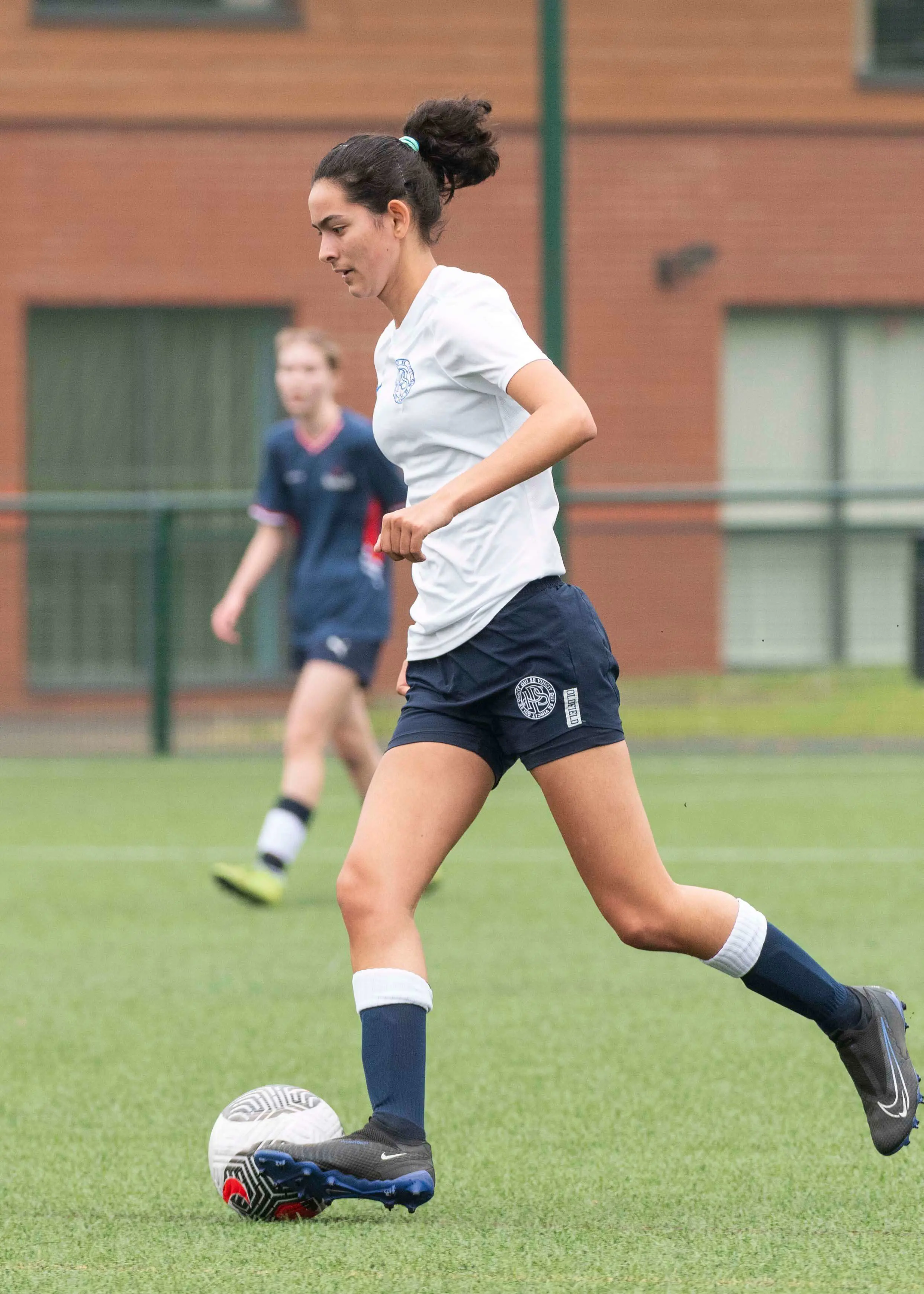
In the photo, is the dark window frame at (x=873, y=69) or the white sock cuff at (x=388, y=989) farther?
the dark window frame at (x=873, y=69)

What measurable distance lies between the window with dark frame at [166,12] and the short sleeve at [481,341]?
14780 mm

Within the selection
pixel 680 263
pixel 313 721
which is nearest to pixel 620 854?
pixel 313 721

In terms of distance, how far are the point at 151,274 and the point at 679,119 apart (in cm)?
483

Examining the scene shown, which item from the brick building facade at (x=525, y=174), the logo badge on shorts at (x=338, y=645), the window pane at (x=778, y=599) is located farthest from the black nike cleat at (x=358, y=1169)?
A: the brick building facade at (x=525, y=174)

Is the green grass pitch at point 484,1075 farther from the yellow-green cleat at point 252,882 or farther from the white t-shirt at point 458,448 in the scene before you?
the white t-shirt at point 458,448

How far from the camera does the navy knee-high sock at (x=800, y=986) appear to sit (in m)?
4.04

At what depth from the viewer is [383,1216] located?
3834 millimetres

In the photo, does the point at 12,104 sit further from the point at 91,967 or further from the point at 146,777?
the point at 91,967

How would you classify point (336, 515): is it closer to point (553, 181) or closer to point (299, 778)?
point (299, 778)

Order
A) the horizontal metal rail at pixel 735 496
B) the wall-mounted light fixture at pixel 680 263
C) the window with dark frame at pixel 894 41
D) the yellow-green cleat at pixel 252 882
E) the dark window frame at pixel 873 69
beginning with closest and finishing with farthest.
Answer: the yellow-green cleat at pixel 252 882 → the horizontal metal rail at pixel 735 496 → the wall-mounted light fixture at pixel 680 263 → the dark window frame at pixel 873 69 → the window with dark frame at pixel 894 41

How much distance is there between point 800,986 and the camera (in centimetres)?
405

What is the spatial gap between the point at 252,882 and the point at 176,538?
22.6ft

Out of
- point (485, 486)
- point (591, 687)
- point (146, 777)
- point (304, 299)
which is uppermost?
point (304, 299)

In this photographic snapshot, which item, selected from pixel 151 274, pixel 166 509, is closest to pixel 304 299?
pixel 151 274
